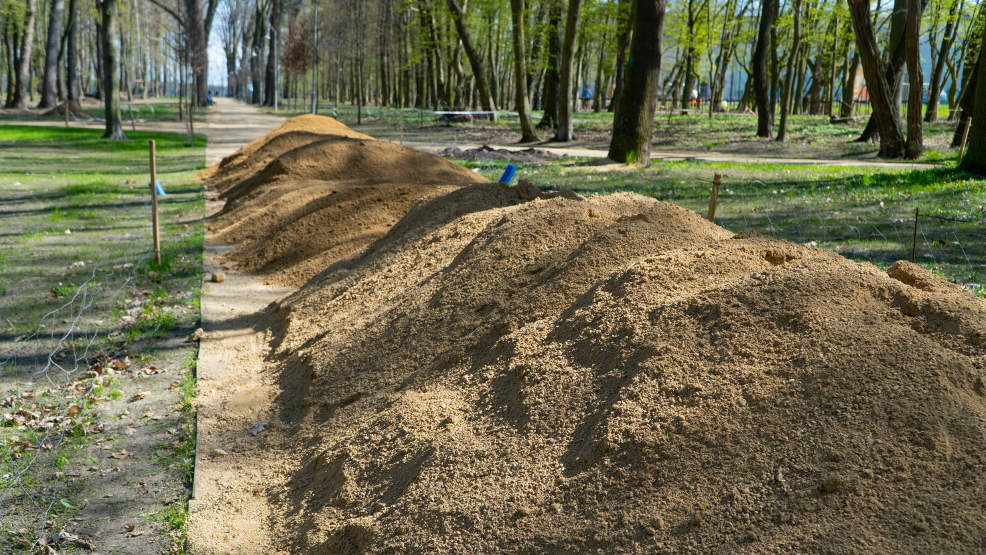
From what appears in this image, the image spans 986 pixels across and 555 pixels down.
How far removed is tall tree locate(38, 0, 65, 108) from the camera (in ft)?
98.7

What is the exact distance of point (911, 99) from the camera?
51.5 feet

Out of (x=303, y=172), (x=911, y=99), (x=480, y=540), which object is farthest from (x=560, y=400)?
(x=911, y=99)

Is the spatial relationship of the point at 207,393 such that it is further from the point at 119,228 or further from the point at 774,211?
the point at 774,211

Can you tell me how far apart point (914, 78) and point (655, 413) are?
1589cm

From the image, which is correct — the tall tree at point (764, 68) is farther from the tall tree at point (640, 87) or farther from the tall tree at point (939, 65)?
the tall tree at point (640, 87)

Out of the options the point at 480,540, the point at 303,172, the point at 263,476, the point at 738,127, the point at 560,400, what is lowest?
the point at 263,476

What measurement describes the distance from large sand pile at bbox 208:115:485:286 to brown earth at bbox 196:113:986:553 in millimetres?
3218

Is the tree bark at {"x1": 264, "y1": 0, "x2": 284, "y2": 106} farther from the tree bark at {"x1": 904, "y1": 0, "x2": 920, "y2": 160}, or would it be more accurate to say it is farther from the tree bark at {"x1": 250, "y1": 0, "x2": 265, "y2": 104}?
the tree bark at {"x1": 904, "y1": 0, "x2": 920, "y2": 160}

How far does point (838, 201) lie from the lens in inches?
408

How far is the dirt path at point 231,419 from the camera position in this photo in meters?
3.44

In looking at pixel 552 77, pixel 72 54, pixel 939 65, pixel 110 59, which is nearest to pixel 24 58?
pixel 72 54

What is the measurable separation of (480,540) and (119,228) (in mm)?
9076

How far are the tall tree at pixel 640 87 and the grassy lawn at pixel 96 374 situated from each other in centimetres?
838

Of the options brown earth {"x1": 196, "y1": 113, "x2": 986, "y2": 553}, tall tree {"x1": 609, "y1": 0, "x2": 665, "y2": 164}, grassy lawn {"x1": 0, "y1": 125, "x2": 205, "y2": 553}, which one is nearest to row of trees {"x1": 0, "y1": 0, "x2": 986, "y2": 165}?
tall tree {"x1": 609, "y1": 0, "x2": 665, "y2": 164}
